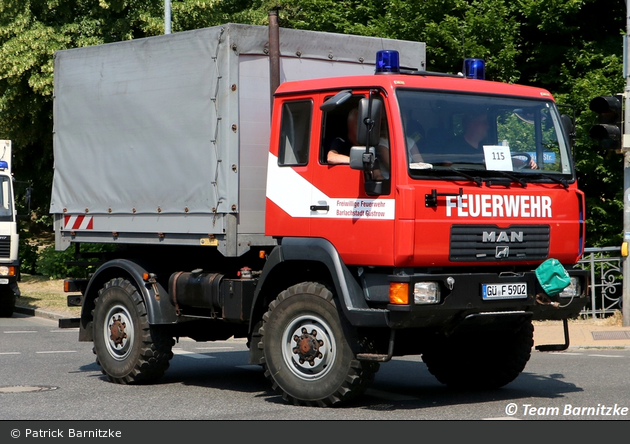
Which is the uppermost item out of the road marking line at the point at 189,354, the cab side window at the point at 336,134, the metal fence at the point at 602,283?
the cab side window at the point at 336,134

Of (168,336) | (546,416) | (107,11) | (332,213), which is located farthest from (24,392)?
(107,11)

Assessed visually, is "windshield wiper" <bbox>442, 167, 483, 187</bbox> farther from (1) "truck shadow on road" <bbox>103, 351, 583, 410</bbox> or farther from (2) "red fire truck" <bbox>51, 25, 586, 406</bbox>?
(1) "truck shadow on road" <bbox>103, 351, 583, 410</bbox>

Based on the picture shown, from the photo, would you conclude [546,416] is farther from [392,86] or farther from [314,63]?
[314,63]

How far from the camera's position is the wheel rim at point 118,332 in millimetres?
10180

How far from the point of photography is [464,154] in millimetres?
8164

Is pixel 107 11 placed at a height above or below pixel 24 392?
above

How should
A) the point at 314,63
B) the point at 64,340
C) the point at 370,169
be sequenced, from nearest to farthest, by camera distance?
the point at 370,169 < the point at 314,63 < the point at 64,340

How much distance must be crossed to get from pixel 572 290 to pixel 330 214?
2.15 metres

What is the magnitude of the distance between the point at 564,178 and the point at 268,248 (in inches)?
104

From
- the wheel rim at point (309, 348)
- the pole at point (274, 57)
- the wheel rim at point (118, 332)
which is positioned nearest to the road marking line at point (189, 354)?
the wheel rim at point (118, 332)

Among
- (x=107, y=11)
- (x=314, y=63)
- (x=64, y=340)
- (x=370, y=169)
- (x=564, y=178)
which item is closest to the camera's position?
(x=370, y=169)

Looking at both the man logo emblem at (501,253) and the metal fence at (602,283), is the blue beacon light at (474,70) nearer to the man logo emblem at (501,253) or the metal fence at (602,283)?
the man logo emblem at (501,253)

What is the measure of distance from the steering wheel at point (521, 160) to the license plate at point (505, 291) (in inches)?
39.0

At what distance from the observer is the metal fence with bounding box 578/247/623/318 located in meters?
16.3
